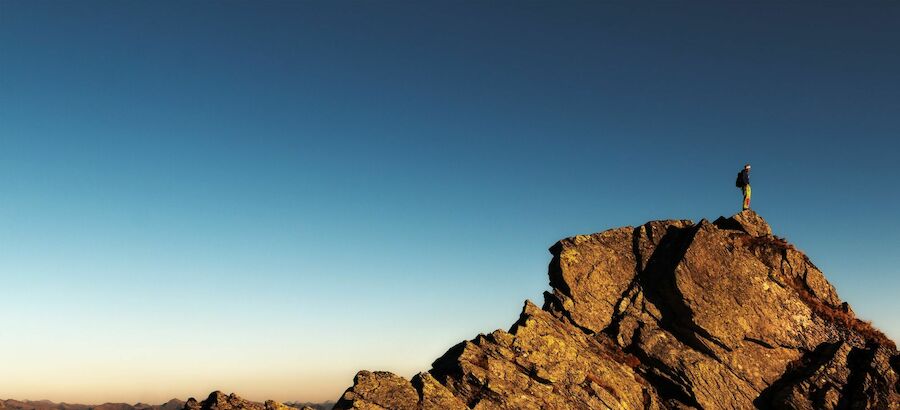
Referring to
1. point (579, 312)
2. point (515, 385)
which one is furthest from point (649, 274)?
point (515, 385)

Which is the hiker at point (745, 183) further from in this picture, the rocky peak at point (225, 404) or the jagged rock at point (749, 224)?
the rocky peak at point (225, 404)

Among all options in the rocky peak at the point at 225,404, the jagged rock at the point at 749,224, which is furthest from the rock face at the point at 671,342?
the rocky peak at the point at 225,404

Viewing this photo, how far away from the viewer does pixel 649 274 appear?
133 ft

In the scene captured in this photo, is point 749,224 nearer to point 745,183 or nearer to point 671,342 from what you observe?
point 745,183

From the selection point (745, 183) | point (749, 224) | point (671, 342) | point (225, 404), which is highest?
point (745, 183)

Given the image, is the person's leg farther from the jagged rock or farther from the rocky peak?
the rocky peak

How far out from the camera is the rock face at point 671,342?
32.5 metres

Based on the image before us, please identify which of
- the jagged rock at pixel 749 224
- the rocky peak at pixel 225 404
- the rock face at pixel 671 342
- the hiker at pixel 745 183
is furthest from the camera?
the hiker at pixel 745 183

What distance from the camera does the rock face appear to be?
107ft

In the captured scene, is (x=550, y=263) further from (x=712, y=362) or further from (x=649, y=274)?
(x=712, y=362)

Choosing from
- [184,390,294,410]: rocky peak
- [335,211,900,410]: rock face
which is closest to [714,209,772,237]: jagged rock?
[335,211,900,410]: rock face

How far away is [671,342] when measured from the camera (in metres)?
37.2

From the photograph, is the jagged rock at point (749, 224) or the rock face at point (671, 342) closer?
the rock face at point (671, 342)

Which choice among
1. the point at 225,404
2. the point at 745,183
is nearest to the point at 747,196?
the point at 745,183
